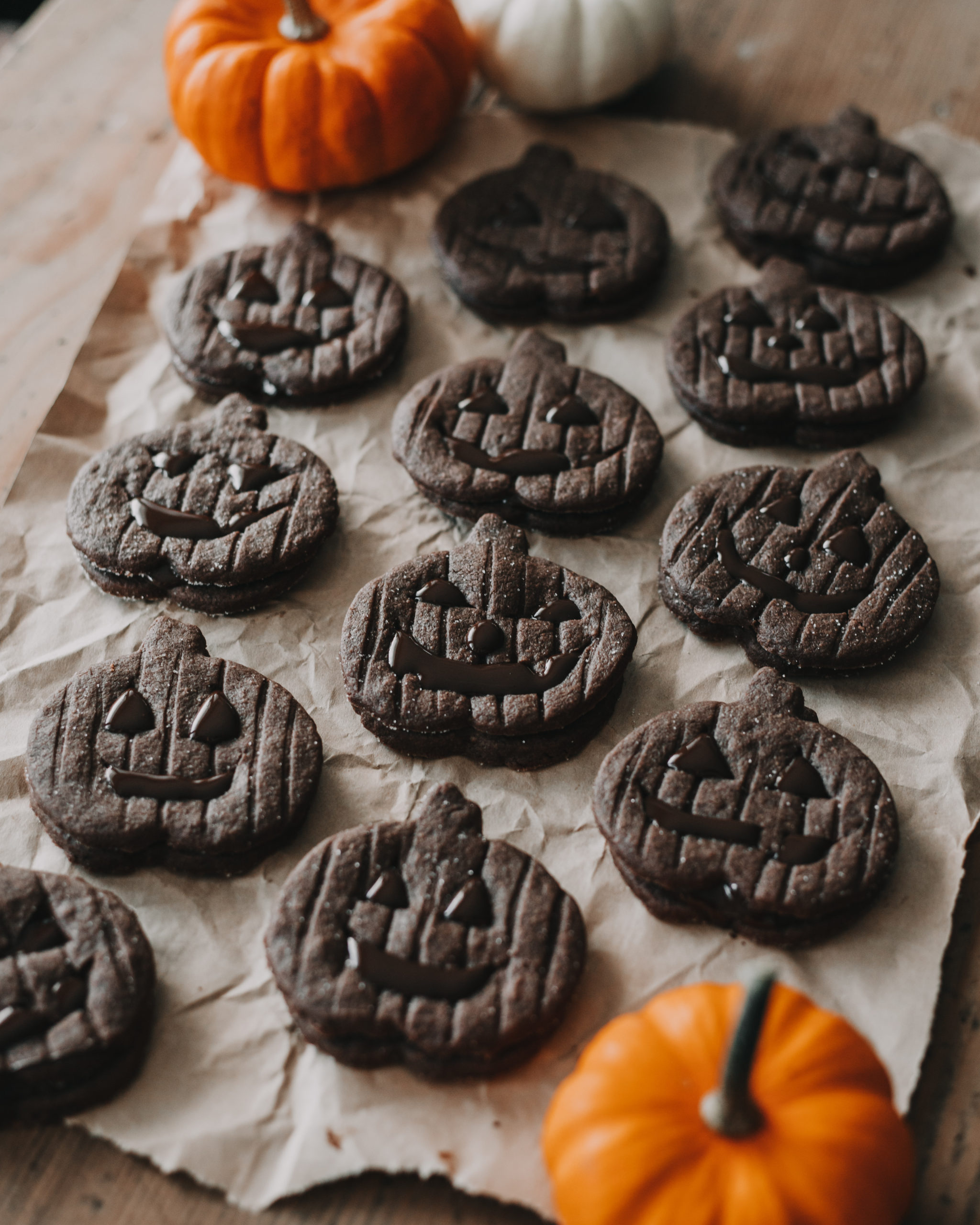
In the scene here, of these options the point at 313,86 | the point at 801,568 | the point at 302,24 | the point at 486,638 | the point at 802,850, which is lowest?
the point at 802,850

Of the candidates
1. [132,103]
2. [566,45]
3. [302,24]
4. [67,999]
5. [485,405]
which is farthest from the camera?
[132,103]

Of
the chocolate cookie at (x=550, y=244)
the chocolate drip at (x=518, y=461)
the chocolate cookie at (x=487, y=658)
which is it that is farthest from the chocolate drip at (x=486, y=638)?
the chocolate cookie at (x=550, y=244)

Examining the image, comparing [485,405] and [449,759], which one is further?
[485,405]

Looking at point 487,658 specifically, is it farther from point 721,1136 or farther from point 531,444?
point 721,1136

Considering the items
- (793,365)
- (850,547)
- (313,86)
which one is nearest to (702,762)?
(850,547)

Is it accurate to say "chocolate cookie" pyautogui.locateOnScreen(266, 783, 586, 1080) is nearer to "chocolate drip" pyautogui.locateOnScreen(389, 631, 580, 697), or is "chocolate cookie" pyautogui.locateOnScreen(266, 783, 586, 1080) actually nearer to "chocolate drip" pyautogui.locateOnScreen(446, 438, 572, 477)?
"chocolate drip" pyautogui.locateOnScreen(389, 631, 580, 697)

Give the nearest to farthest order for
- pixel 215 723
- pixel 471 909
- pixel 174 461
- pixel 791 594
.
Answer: pixel 471 909, pixel 215 723, pixel 791 594, pixel 174 461

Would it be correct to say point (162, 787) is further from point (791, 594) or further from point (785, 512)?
point (785, 512)

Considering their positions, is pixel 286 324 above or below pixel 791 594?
above
